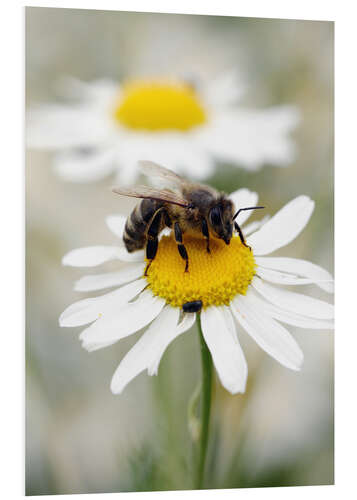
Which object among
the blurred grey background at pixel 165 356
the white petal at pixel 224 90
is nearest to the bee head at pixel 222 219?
the blurred grey background at pixel 165 356

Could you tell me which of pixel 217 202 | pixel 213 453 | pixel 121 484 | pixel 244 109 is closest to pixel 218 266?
pixel 217 202

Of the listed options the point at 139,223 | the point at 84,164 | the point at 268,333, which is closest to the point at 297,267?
the point at 268,333

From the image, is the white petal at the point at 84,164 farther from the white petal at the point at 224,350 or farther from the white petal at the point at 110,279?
the white petal at the point at 224,350

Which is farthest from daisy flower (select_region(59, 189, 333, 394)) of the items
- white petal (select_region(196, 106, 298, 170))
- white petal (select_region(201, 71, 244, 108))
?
white petal (select_region(201, 71, 244, 108))

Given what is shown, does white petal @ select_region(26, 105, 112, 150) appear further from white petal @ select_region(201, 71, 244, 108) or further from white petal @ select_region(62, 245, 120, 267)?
white petal @ select_region(62, 245, 120, 267)

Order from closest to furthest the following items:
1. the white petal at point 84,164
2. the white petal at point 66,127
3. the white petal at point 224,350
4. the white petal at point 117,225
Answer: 1. the white petal at point 224,350
2. the white petal at point 117,225
3. the white petal at point 84,164
4. the white petal at point 66,127

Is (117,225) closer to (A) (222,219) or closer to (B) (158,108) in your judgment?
(A) (222,219)
